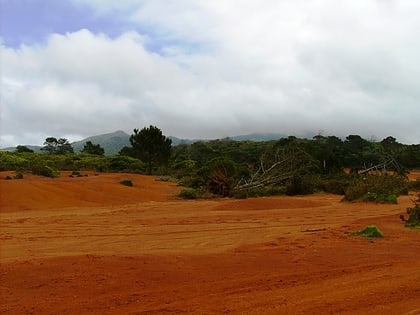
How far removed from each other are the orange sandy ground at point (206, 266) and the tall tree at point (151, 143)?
28.1 meters

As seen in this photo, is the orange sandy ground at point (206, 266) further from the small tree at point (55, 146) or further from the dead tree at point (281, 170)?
the small tree at point (55, 146)

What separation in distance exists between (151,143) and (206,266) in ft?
119

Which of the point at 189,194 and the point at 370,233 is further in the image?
the point at 189,194

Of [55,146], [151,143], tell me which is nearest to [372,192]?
[151,143]

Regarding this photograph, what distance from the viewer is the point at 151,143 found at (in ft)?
142

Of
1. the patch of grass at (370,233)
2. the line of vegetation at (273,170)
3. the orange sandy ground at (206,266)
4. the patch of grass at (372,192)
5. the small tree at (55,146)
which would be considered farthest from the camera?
the small tree at (55,146)

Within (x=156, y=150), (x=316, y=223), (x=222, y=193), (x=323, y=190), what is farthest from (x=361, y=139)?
(x=316, y=223)

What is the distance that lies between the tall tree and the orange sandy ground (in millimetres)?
28103

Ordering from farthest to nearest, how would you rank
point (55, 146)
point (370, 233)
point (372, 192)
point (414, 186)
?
1. point (55, 146)
2. point (414, 186)
3. point (372, 192)
4. point (370, 233)

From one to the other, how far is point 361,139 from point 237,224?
58263 millimetres

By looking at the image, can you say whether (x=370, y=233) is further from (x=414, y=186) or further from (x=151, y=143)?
(x=151, y=143)

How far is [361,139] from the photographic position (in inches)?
2657

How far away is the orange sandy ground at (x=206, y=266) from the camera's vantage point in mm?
5551

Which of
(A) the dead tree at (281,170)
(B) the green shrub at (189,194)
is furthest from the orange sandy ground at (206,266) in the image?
(A) the dead tree at (281,170)
